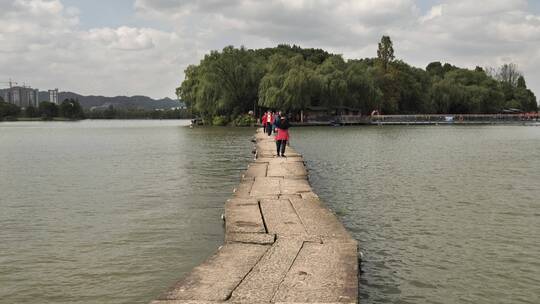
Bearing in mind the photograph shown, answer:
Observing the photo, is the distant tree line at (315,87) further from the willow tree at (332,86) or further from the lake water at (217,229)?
the lake water at (217,229)

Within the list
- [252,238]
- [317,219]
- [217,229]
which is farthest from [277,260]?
[217,229]

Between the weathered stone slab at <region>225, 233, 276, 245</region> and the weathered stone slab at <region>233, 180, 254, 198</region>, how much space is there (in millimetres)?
3517

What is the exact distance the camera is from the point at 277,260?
6.02 meters

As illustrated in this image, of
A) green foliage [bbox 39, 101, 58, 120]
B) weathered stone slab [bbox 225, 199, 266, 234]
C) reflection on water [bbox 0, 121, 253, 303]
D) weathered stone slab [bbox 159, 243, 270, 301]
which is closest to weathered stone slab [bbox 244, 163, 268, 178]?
reflection on water [bbox 0, 121, 253, 303]

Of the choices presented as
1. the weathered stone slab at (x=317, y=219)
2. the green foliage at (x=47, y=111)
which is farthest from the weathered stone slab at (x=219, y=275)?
the green foliage at (x=47, y=111)

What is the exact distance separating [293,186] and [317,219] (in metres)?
3.78

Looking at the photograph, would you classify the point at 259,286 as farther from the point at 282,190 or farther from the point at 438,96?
the point at 438,96

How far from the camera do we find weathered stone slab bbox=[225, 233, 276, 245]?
696 centimetres

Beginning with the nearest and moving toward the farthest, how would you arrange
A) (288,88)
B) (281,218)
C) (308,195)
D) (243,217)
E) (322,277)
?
1. (322,277)
2. (281,218)
3. (243,217)
4. (308,195)
5. (288,88)

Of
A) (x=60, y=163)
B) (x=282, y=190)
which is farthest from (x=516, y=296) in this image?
(x=60, y=163)

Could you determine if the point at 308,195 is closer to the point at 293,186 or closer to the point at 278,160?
the point at 293,186

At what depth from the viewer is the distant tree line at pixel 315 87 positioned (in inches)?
2655

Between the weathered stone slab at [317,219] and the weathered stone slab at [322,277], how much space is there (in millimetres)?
713

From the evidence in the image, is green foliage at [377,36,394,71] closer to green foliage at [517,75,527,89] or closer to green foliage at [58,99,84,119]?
green foliage at [517,75,527,89]
